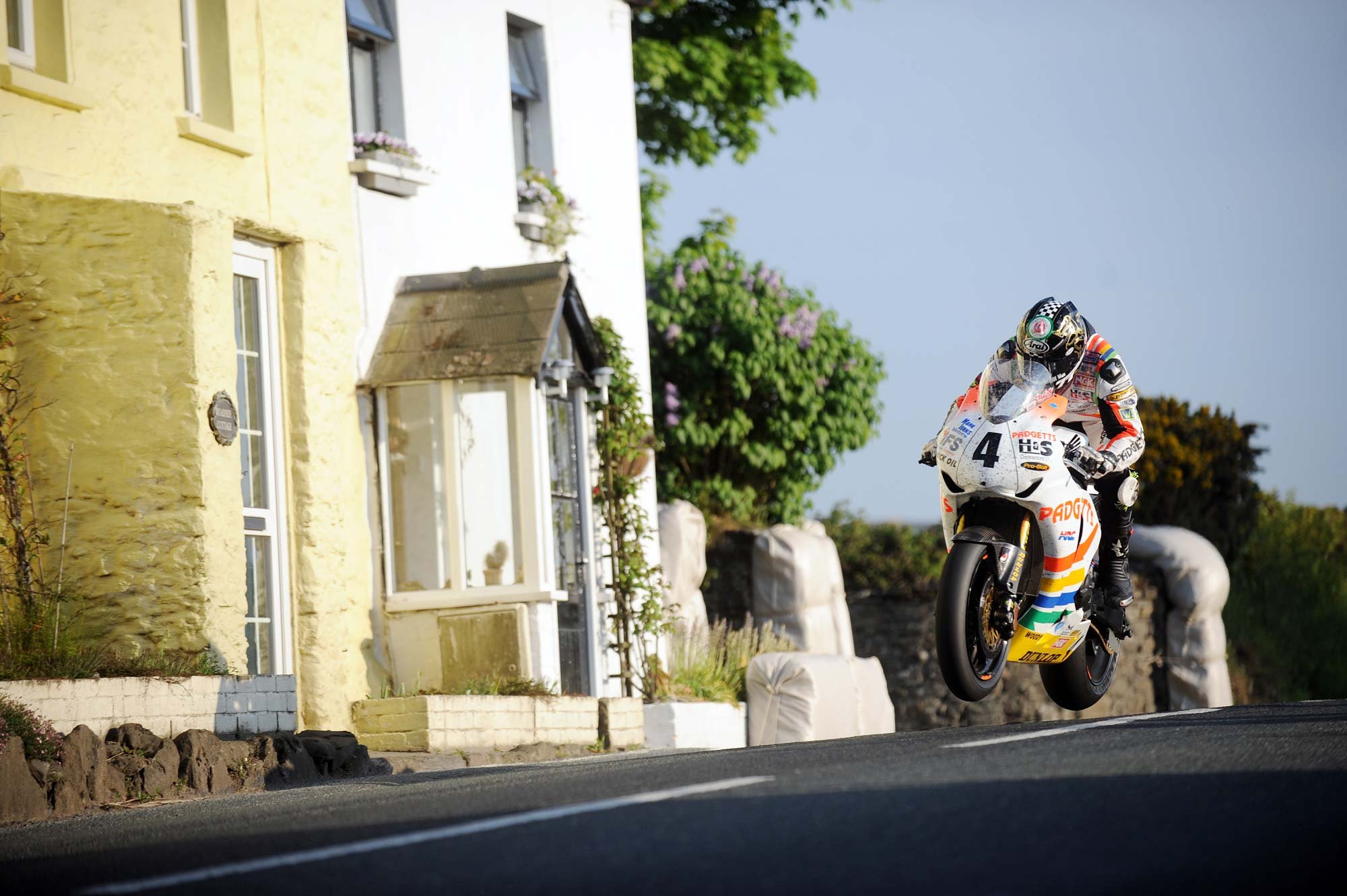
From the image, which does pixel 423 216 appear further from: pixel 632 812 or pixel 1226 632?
pixel 1226 632

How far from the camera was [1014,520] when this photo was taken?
30.7 feet

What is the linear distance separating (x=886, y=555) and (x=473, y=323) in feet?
38.7

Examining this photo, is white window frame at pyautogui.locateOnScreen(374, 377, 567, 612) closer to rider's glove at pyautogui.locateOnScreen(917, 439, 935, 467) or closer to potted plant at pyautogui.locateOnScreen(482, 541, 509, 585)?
potted plant at pyautogui.locateOnScreen(482, 541, 509, 585)

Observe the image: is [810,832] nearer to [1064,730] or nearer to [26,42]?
[1064,730]

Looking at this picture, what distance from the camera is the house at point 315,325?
438 inches

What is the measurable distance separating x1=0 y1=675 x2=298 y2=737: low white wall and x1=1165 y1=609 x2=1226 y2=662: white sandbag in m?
15.5

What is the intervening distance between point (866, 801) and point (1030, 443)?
447cm

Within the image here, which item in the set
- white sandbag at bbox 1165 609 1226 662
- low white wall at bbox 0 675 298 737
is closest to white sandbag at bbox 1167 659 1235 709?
white sandbag at bbox 1165 609 1226 662

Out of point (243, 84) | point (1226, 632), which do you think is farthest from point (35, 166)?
point (1226, 632)

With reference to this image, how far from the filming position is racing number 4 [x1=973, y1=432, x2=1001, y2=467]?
30.1 ft

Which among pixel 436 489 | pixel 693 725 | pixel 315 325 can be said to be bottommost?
pixel 693 725

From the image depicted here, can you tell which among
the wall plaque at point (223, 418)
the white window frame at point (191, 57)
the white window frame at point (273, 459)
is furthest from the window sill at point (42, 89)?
the wall plaque at point (223, 418)

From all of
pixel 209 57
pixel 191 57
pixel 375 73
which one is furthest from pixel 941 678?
pixel 191 57

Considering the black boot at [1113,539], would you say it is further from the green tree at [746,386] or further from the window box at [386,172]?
the green tree at [746,386]
